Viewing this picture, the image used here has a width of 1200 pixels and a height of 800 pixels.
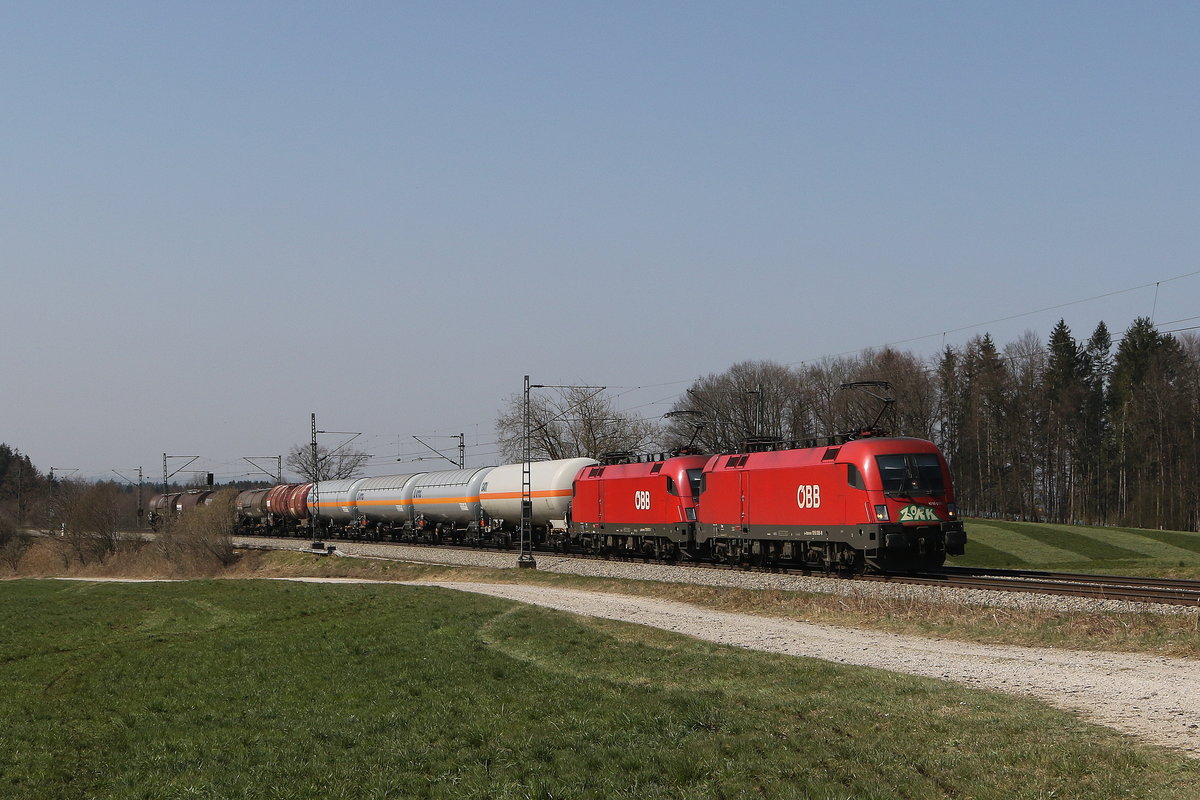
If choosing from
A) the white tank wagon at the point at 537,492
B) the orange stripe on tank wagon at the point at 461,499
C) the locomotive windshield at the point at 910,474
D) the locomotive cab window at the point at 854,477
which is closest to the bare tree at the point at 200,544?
the orange stripe on tank wagon at the point at 461,499

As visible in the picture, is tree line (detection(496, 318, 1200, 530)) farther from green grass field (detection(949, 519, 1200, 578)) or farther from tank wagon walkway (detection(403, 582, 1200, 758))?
tank wagon walkway (detection(403, 582, 1200, 758))

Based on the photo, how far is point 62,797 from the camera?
13.6 meters

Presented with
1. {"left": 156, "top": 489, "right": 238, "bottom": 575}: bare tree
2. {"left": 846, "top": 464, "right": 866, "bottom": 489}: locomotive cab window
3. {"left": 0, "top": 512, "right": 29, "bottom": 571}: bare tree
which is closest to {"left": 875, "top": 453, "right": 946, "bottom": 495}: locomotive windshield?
{"left": 846, "top": 464, "right": 866, "bottom": 489}: locomotive cab window

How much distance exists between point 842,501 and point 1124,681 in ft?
56.9

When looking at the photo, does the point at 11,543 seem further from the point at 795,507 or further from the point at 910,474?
the point at 910,474

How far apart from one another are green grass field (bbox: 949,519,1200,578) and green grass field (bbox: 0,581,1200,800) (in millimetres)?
28110

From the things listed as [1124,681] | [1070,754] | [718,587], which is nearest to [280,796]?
[1070,754]

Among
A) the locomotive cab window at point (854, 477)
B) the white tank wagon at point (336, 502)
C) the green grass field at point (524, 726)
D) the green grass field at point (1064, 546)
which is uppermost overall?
the locomotive cab window at point (854, 477)

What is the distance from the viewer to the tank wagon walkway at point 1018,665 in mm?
13445

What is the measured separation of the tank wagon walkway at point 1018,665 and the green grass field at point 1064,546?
21808 millimetres

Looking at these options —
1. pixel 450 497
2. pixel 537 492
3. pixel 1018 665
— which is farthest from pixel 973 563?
pixel 1018 665

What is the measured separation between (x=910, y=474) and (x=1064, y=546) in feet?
96.0

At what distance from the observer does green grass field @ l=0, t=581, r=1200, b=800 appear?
11.4m

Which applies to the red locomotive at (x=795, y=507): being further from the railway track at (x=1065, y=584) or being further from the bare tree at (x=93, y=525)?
the bare tree at (x=93, y=525)
